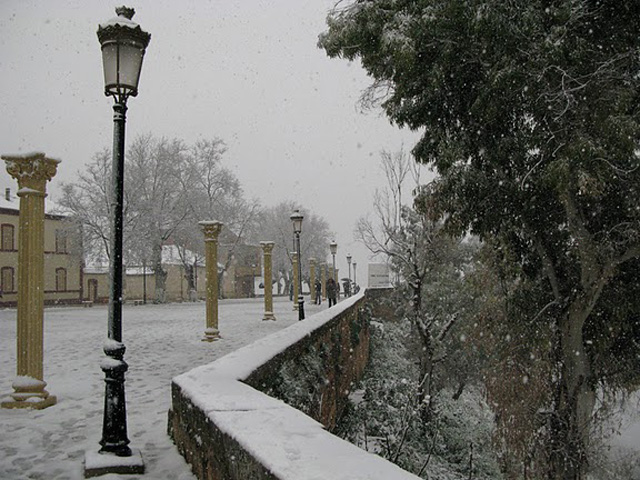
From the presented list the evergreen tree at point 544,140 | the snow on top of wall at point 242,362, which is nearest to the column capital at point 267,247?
the evergreen tree at point 544,140

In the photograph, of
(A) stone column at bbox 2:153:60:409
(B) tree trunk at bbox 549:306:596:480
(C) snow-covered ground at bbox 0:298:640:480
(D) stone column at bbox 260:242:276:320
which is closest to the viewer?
(C) snow-covered ground at bbox 0:298:640:480

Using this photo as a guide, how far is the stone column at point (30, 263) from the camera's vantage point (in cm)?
628

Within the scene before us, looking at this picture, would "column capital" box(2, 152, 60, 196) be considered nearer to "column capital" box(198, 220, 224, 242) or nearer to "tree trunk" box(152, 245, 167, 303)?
"column capital" box(198, 220, 224, 242)

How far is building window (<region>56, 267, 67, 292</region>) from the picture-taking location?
38.9 meters

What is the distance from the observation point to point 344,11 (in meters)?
10.8

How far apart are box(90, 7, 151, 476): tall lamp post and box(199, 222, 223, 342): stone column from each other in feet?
25.6

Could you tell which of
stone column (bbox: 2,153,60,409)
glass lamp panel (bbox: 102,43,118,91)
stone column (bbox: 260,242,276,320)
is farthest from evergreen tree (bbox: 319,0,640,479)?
stone column (bbox: 260,242,276,320)

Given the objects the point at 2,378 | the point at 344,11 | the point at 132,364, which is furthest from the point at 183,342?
the point at 344,11

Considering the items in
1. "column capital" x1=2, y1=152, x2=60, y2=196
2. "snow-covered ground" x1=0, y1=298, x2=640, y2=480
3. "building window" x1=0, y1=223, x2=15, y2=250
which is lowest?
"snow-covered ground" x1=0, y1=298, x2=640, y2=480

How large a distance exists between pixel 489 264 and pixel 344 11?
6.37 m

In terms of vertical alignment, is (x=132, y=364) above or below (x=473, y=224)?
below

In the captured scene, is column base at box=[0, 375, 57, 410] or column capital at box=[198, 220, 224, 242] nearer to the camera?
column base at box=[0, 375, 57, 410]

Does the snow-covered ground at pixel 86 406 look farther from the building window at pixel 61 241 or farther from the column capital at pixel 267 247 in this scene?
the building window at pixel 61 241

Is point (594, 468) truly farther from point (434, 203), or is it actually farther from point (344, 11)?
point (344, 11)
